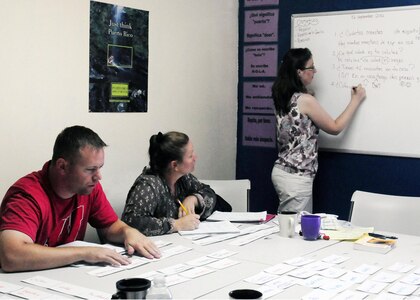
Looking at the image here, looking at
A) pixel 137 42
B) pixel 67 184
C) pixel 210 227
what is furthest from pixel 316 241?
pixel 137 42

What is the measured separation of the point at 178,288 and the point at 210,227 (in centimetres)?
91

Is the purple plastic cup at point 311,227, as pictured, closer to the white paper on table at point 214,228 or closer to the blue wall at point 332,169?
the white paper on table at point 214,228

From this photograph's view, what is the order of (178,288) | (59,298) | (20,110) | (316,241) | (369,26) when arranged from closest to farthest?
(59,298)
(178,288)
(316,241)
(20,110)
(369,26)

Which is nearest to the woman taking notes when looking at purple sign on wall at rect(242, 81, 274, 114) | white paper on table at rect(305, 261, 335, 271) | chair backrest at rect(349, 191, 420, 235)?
white paper on table at rect(305, 261, 335, 271)

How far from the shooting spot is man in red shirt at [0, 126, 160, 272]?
2125mm

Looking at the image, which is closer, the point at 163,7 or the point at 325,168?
the point at 163,7

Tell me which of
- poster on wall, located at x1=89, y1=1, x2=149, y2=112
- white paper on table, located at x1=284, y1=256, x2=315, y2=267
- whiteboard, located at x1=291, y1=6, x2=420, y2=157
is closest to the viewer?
white paper on table, located at x1=284, y1=256, x2=315, y2=267

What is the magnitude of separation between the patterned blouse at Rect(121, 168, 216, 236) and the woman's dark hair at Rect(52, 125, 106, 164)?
0.49 m

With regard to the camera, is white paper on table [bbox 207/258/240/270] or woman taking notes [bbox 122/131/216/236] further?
woman taking notes [bbox 122/131/216/236]

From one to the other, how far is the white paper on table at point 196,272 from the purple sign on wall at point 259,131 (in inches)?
103

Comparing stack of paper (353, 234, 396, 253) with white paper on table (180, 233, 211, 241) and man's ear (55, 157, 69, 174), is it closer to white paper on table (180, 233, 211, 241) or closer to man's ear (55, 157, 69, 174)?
white paper on table (180, 233, 211, 241)

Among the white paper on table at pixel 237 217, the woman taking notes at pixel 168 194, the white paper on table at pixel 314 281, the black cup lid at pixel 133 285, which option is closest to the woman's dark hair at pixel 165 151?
the woman taking notes at pixel 168 194

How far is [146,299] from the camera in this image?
1507 millimetres

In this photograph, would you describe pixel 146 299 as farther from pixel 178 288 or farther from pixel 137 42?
pixel 137 42
